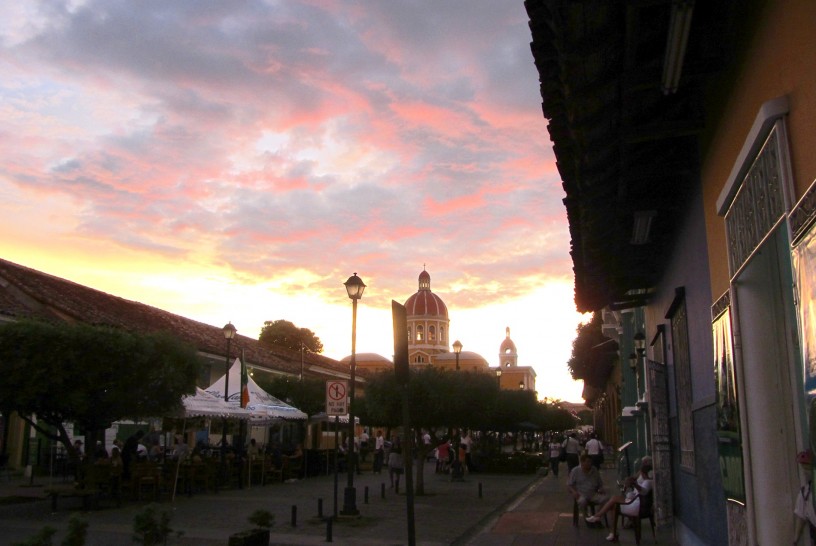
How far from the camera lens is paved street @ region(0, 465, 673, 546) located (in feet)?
43.8

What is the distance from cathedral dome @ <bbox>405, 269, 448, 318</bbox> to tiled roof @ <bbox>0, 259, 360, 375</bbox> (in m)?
68.0

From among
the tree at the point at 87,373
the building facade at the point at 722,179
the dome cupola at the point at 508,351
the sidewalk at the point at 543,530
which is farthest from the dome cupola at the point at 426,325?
the building facade at the point at 722,179

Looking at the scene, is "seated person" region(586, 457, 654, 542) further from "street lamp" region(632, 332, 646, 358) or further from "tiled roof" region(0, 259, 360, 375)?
"tiled roof" region(0, 259, 360, 375)

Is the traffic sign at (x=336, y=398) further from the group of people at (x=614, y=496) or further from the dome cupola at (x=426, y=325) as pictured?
the dome cupola at (x=426, y=325)

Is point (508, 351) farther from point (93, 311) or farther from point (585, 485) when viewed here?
point (585, 485)

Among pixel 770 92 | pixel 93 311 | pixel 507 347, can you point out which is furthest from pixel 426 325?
pixel 770 92

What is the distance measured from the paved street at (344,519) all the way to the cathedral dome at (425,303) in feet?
291

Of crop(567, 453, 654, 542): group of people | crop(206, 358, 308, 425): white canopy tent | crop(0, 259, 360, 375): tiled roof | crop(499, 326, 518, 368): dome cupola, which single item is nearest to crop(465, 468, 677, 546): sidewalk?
crop(567, 453, 654, 542): group of people

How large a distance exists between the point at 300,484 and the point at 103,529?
41.7 ft

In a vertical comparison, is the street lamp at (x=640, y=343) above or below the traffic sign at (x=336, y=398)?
above

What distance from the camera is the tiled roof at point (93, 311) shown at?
2649 centimetres

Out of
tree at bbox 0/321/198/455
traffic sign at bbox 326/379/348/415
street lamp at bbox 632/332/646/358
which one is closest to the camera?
street lamp at bbox 632/332/646/358

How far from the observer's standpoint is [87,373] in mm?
16672

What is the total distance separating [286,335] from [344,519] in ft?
197
